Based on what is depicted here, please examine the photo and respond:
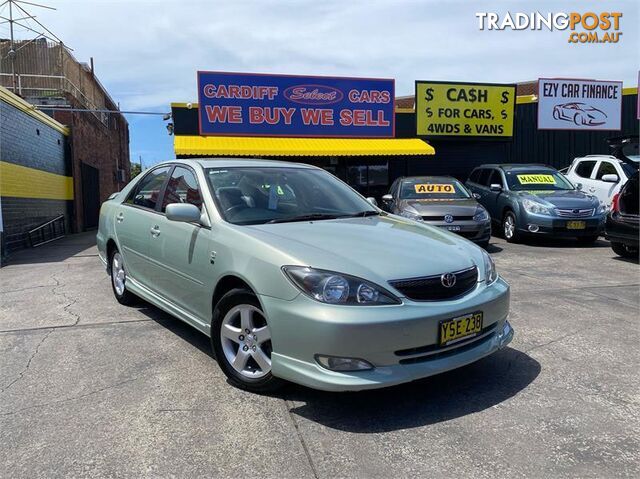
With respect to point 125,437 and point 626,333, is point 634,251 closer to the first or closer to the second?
point 626,333

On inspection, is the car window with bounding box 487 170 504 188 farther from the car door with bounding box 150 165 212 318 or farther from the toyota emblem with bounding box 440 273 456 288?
the toyota emblem with bounding box 440 273 456 288

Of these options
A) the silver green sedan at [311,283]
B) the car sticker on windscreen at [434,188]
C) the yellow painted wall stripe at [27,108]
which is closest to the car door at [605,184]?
the car sticker on windscreen at [434,188]

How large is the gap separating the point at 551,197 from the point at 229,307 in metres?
8.57

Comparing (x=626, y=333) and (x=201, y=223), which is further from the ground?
(x=201, y=223)

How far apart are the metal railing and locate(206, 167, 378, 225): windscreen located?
1038 cm

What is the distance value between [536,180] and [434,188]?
2541 mm

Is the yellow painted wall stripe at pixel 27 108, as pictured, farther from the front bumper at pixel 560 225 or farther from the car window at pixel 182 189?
the front bumper at pixel 560 225

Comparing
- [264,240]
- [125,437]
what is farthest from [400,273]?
[125,437]

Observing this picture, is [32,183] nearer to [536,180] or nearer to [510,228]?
[510,228]

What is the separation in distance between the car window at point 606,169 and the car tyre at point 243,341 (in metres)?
11.3

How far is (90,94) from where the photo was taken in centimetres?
2361

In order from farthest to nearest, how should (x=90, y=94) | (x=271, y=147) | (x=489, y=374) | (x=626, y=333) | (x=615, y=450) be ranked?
1. (x=90, y=94)
2. (x=271, y=147)
3. (x=626, y=333)
4. (x=489, y=374)
5. (x=615, y=450)

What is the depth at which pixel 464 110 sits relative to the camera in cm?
1603

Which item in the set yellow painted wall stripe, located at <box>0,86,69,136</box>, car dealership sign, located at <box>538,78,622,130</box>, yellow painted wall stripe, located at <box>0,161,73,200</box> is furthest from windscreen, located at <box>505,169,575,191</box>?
yellow painted wall stripe, located at <box>0,86,69,136</box>
